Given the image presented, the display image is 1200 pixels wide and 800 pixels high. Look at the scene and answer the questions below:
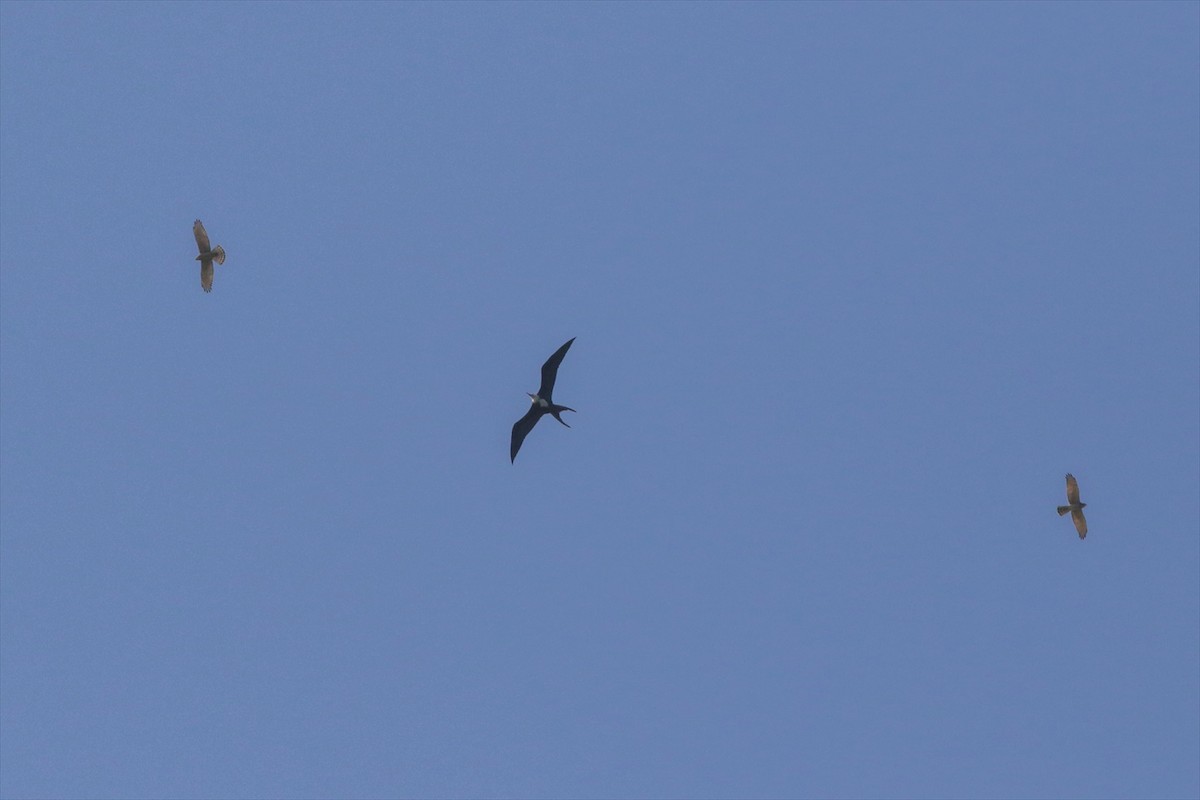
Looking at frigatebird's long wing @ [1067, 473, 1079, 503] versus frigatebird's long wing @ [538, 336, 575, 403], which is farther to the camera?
frigatebird's long wing @ [1067, 473, 1079, 503]

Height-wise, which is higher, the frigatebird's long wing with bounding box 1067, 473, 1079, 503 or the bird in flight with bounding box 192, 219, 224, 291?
the bird in flight with bounding box 192, 219, 224, 291

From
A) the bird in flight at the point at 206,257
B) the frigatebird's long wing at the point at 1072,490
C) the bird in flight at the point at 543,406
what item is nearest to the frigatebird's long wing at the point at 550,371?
the bird in flight at the point at 543,406

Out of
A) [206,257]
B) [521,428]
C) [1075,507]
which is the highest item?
[206,257]

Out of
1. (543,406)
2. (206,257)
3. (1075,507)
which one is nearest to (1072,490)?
(1075,507)

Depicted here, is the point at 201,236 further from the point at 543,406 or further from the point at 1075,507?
the point at 1075,507

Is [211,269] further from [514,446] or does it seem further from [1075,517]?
[1075,517]

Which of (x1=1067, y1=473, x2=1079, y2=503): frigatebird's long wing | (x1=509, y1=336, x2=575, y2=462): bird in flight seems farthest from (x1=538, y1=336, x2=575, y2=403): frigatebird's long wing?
(x1=1067, y1=473, x2=1079, y2=503): frigatebird's long wing

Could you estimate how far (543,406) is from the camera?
4134 centimetres

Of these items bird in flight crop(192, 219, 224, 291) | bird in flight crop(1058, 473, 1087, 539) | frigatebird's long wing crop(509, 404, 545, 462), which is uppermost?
bird in flight crop(192, 219, 224, 291)

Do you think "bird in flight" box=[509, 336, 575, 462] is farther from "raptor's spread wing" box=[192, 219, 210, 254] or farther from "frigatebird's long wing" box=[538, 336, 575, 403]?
"raptor's spread wing" box=[192, 219, 210, 254]

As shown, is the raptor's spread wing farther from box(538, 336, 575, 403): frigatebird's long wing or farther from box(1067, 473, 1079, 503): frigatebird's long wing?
box(1067, 473, 1079, 503): frigatebird's long wing

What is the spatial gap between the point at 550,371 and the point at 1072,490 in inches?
694

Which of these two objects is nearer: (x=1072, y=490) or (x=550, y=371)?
(x=550, y=371)

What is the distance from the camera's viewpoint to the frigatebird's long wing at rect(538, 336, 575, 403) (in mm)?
40031
